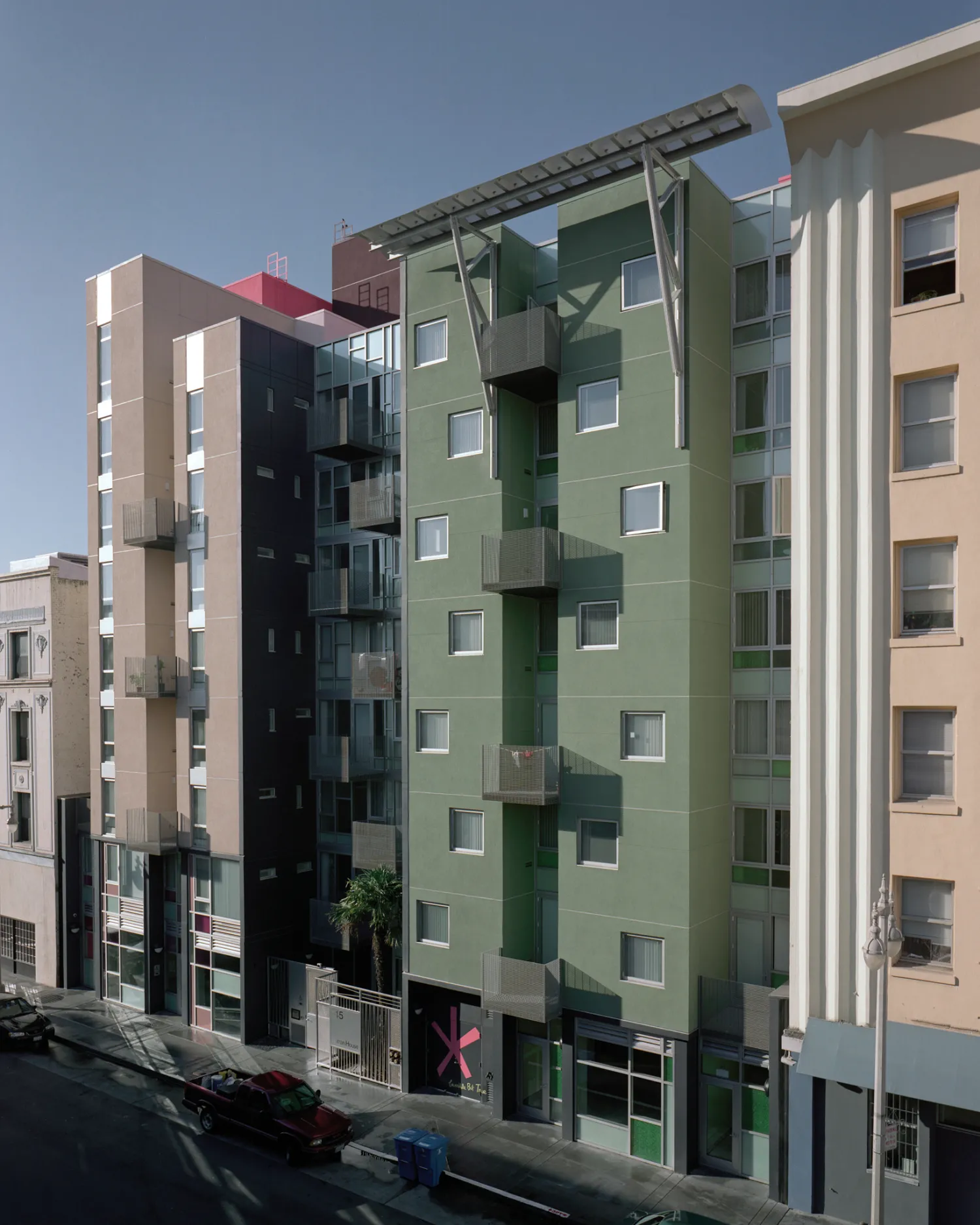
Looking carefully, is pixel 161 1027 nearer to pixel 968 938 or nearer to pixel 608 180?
pixel 968 938

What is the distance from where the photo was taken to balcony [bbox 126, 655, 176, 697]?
29531 mm

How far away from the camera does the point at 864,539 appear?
1791 cm

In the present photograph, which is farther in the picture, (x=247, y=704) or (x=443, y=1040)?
(x=247, y=704)

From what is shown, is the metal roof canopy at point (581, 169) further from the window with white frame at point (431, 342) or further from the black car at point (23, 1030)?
the black car at point (23, 1030)

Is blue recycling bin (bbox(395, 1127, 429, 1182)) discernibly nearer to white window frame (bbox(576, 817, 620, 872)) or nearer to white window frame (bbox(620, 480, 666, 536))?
white window frame (bbox(576, 817, 620, 872))

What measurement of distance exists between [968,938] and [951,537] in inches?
284

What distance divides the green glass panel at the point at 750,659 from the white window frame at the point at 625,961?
A: 6.28m

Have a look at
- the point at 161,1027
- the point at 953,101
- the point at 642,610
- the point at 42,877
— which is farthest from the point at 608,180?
the point at 42,877

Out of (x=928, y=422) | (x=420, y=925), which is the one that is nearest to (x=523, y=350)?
(x=928, y=422)

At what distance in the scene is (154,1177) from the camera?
67.1ft

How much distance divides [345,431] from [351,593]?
4.87 meters

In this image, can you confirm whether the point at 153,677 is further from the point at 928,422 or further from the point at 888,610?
the point at 928,422

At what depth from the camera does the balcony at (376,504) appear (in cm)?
2612

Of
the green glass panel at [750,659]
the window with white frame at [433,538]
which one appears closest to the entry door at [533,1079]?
the green glass panel at [750,659]
